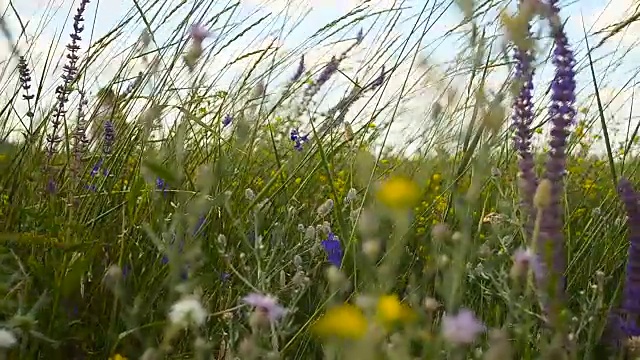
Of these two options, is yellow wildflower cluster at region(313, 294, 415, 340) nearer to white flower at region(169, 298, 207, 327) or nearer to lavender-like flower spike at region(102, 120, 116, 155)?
white flower at region(169, 298, 207, 327)

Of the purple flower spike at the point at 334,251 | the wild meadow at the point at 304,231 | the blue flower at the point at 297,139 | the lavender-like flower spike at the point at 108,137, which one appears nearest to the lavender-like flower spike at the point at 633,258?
the wild meadow at the point at 304,231

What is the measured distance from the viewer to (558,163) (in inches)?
36.4

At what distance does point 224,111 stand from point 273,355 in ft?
3.94

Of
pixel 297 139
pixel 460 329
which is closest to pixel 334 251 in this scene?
pixel 297 139

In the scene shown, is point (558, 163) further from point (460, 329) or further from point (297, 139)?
point (297, 139)

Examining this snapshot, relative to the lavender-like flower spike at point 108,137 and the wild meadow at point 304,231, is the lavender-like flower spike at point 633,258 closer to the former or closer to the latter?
the wild meadow at point 304,231

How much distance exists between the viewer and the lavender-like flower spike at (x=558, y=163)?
786 millimetres

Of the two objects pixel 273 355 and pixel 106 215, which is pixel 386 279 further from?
pixel 106 215

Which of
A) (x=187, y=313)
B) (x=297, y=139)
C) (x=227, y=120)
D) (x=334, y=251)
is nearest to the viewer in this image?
(x=187, y=313)

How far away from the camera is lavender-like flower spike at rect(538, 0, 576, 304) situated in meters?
0.79

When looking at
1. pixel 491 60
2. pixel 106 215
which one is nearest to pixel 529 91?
pixel 491 60

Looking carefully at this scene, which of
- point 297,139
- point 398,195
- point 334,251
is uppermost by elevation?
point 297,139

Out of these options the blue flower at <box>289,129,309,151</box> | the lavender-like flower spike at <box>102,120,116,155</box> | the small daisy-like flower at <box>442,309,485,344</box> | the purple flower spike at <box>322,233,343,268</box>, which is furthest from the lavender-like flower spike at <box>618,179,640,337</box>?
the blue flower at <box>289,129,309,151</box>

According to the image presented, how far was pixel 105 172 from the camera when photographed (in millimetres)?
1562
